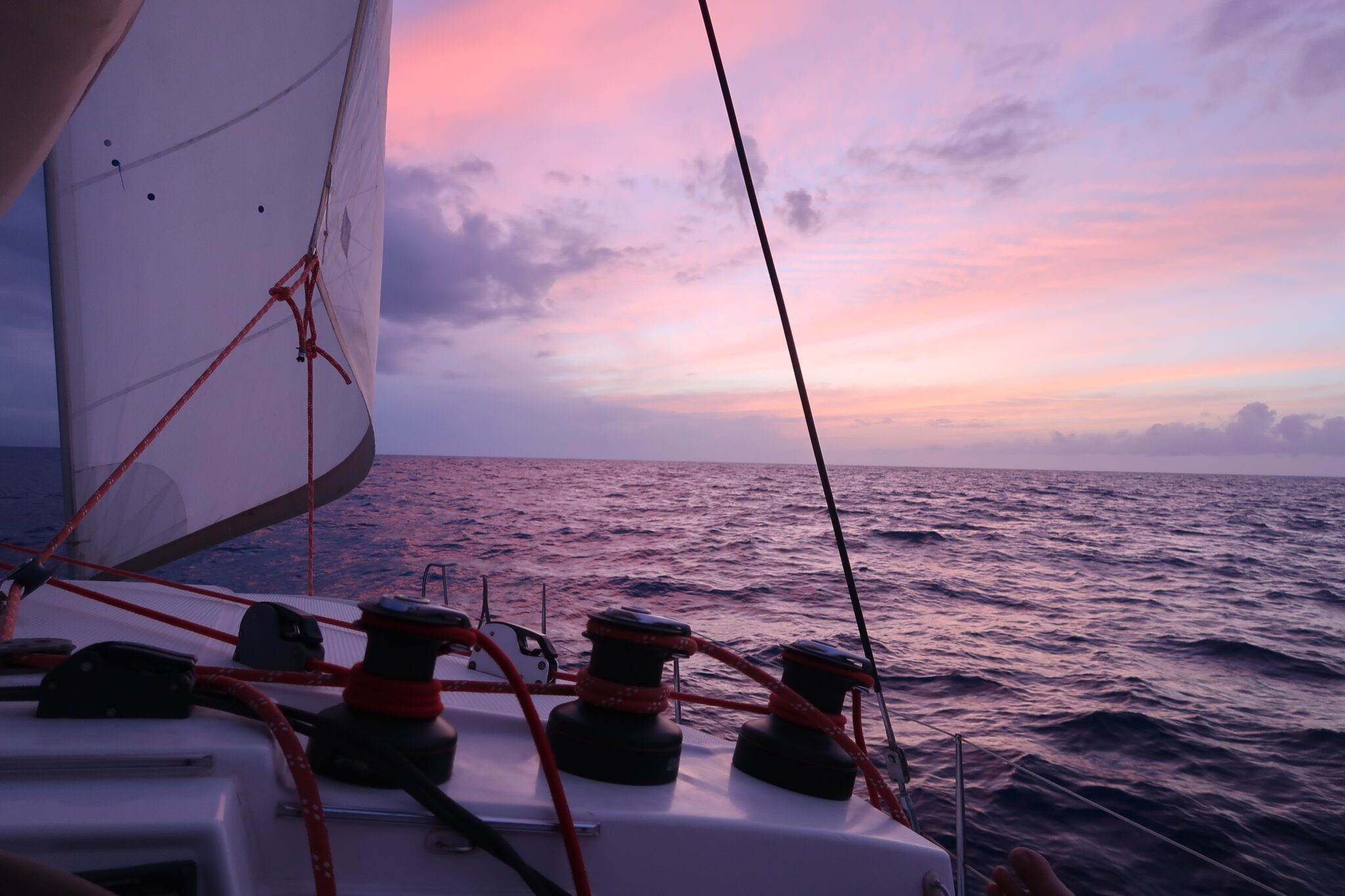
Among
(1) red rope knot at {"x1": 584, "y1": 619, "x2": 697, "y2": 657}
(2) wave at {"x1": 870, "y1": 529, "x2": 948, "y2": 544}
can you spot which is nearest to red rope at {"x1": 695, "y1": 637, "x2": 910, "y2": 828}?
(1) red rope knot at {"x1": 584, "y1": 619, "x2": 697, "y2": 657}

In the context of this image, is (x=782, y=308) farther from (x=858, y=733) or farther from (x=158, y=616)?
(x=158, y=616)

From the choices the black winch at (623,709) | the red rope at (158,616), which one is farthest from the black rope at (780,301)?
the red rope at (158,616)

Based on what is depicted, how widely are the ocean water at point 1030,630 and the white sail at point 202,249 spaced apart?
3.85 metres

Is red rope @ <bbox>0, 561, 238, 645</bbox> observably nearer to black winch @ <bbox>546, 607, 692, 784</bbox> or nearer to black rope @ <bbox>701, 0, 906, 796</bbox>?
black winch @ <bbox>546, 607, 692, 784</bbox>

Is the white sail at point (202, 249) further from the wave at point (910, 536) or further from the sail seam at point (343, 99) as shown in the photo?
the wave at point (910, 536)

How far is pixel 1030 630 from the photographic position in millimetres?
10430

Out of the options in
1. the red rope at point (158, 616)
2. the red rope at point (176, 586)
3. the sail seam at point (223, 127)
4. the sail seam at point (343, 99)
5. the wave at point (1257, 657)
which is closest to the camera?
the red rope at point (158, 616)

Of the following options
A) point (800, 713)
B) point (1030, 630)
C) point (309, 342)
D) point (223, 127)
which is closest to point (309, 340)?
point (309, 342)

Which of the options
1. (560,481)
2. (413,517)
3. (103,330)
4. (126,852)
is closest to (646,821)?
(126,852)

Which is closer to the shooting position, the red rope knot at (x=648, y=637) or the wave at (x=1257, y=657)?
the red rope knot at (x=648, y=637)

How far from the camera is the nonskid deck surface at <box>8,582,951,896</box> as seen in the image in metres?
0.90

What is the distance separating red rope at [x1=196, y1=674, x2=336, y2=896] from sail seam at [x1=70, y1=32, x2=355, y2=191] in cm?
271

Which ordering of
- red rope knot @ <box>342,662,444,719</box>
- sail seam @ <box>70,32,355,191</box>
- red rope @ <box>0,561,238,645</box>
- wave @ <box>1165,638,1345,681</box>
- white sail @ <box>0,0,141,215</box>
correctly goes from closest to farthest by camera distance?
white sail @ <box>0,0,141,215</box>, red rope knot @ <box>342,662,444,719</box>, red rope @ <box>0,561,238,645</box>, sail seam @ <box>70,32,355,191</box>, wave @ <box>1165,638,1345,681</box>

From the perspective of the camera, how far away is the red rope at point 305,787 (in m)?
0.89
